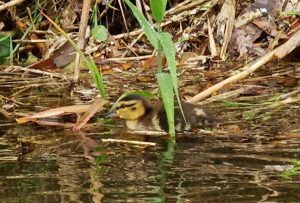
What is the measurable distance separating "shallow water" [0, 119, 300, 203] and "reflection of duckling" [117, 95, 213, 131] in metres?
0.13

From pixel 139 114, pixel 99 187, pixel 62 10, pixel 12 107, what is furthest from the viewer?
pixel 62 10

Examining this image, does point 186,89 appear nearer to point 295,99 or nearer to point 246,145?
point 295,99

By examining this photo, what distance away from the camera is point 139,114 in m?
3.39

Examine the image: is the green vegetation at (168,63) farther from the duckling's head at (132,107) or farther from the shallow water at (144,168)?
the duckling's head at (132,107)

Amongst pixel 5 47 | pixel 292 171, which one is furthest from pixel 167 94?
pixel 5 47

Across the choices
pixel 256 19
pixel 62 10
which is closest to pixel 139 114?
pixel 256 19

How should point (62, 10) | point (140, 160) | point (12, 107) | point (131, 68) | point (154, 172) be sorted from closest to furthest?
point (154, 172) → point (140, 160) → point (12, 107) → point (131, 68) → point (62, 10)

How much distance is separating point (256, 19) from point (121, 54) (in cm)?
87

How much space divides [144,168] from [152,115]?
847 millimetres

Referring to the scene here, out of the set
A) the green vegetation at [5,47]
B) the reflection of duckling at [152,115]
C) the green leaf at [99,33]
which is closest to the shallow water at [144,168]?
the reflection of duckling at [152,115]

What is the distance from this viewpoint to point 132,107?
344 cm

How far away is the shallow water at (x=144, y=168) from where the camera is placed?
7.21 ft

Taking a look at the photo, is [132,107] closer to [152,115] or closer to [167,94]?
[152,115]

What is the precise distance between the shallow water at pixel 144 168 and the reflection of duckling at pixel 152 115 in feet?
0.43
